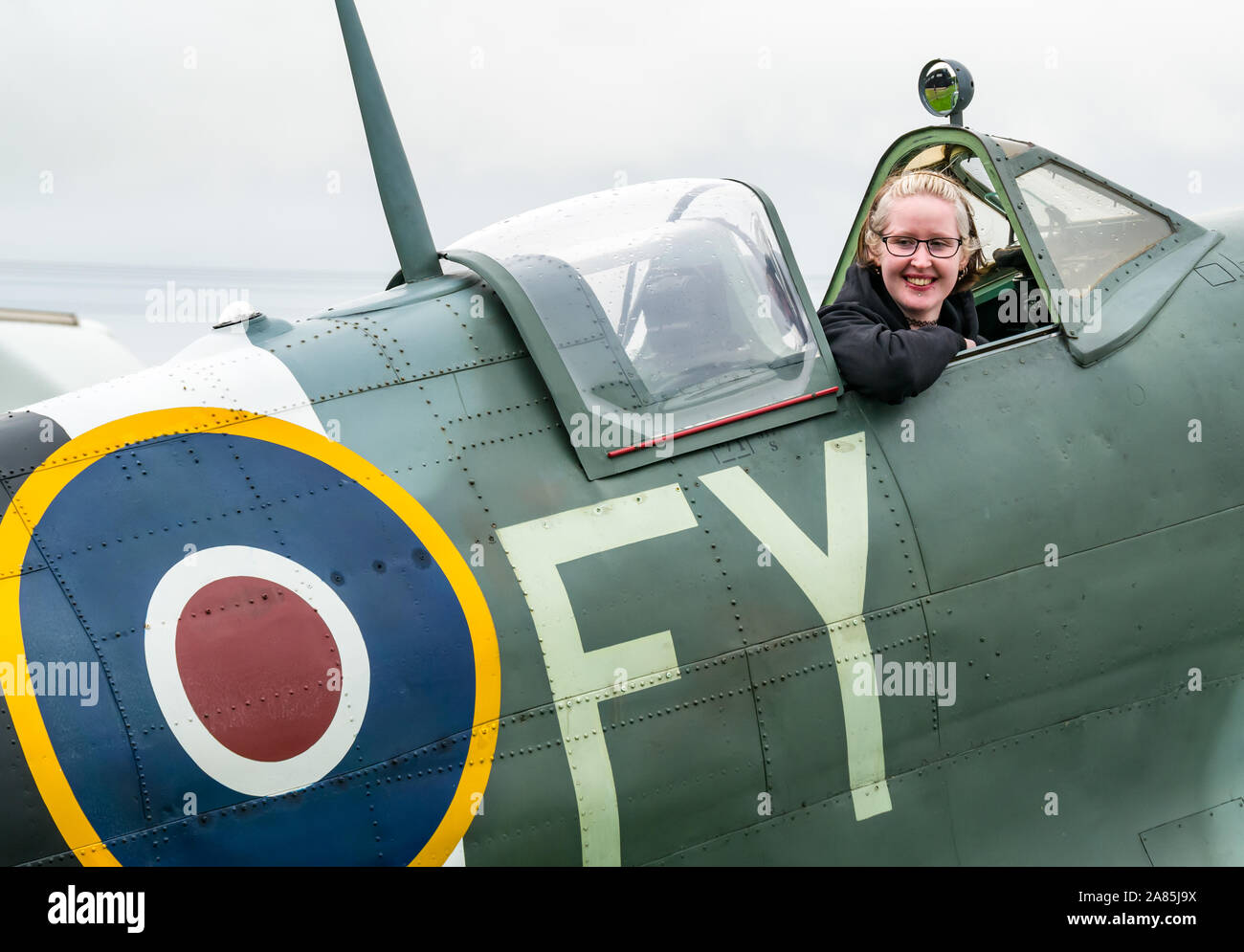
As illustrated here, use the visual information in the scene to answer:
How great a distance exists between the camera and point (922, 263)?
18.9 ft

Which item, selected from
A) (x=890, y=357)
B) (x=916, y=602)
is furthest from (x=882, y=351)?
(x=916, y=602)

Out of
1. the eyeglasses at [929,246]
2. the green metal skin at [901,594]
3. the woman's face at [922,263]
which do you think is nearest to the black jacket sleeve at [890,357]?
the green metal skin at [901,594]

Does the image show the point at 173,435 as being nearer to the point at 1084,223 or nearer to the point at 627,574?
the point at 627,574

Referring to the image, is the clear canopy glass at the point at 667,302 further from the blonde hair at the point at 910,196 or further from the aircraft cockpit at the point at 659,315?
the blonde hair at the point at 910,196

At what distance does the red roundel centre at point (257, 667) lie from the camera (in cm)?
423

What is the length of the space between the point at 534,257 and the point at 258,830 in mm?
2531

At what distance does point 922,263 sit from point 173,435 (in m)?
3.29

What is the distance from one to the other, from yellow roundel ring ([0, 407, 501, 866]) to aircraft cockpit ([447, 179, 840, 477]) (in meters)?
0.70

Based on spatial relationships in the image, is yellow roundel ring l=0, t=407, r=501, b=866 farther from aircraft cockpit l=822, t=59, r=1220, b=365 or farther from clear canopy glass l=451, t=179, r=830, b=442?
aircraft cockpit l=822, t=59, r=1220, b=365

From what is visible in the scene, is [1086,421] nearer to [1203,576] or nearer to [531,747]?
[1203,576]

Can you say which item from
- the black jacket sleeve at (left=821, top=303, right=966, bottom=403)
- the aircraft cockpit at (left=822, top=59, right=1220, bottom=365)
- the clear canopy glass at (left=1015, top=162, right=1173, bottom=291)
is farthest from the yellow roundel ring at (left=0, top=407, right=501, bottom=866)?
the clear canopy glass at (left=1015, top=162, right=1173, bottom=291)

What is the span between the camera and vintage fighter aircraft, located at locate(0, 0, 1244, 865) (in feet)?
14.0

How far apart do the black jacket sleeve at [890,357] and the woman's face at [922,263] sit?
0.46 metres
